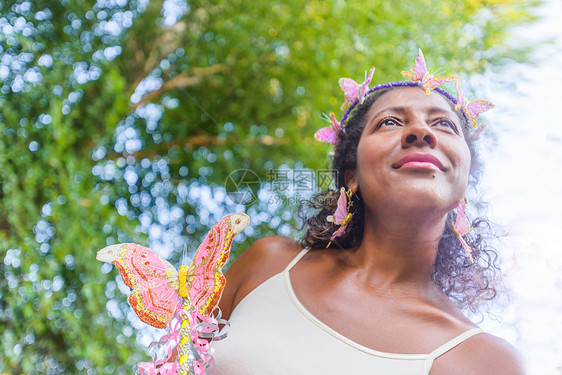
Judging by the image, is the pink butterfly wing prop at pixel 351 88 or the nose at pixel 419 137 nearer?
the nose at pixel 419 137

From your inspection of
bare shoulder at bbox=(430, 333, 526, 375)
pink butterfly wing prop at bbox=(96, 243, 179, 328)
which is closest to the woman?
bare shoulder at bbox=(430, 333, 526, 375)

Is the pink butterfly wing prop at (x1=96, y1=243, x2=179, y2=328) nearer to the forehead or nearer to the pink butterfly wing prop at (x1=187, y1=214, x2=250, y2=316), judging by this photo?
the pink butterfly wing prop at (x1=187, y1=214, x2=250, y2=316)

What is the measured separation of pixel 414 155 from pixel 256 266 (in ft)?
1.25

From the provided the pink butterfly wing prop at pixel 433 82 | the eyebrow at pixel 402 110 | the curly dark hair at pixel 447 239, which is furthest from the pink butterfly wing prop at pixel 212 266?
the pink butterfly wing prop at pixel 433 82

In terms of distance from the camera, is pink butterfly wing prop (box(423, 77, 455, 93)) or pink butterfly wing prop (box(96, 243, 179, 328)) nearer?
pink butterfly wing prop (box(96, 243, 179, 328))

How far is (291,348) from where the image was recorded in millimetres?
878

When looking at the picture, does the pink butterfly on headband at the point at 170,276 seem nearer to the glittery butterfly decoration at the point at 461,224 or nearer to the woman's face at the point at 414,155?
the woman's face at the point at 414,155

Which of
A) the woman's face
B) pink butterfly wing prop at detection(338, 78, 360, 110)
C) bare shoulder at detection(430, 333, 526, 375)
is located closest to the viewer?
bare shoulder at detection(430, 333, 526, 375)

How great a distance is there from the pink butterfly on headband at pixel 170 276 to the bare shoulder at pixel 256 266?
0.13 meters

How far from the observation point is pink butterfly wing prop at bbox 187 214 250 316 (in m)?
0.91

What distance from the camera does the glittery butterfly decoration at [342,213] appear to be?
3.56 feet

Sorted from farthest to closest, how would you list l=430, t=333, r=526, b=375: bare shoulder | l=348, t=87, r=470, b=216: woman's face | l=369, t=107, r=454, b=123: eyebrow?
1. l=369, t=107, r=454, b=123: eyebrow
2. l=348, t=87, r=470, b=216: woman's face
3. l=430, t=333, r=526, b=375: bare shoulder

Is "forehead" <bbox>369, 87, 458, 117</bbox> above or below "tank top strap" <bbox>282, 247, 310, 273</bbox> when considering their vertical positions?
above

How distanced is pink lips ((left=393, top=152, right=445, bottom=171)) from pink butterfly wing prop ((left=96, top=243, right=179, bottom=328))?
44cm
